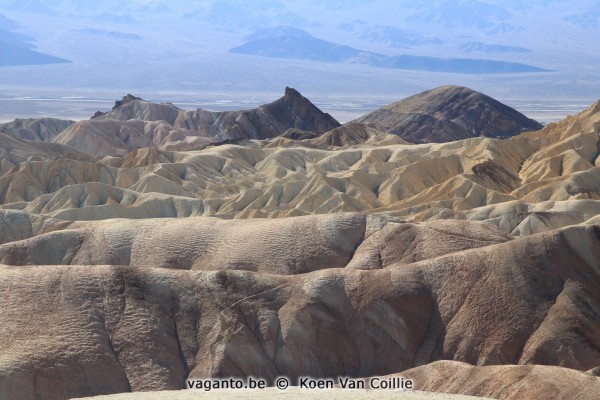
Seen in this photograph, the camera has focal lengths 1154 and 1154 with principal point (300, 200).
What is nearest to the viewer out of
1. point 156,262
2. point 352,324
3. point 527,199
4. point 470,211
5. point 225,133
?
point 352,324

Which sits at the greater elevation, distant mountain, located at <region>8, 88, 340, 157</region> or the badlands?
the badlands

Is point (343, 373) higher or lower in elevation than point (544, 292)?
lower

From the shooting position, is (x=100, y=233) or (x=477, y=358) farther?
(x=100, y=233)

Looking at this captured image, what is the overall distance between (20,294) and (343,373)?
51.2 feet

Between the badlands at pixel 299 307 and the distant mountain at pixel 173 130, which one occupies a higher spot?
the badlands at pixel 299 307

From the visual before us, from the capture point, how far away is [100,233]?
68938mm

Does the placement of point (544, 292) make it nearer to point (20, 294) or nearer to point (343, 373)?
point (343, 373)

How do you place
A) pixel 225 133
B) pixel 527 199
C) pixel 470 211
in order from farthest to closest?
pixel 225 133 < pixel 527 199 < pixel 470 211

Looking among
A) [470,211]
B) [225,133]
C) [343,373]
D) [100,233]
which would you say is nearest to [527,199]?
[470,211]

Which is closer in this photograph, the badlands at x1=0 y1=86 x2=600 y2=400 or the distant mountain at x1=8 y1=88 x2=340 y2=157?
the badlands at x1=0 y1=86 x2=600 y2=400

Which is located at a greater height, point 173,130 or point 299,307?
point 299,307

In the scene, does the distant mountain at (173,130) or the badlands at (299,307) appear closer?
the badlands at (299,307)

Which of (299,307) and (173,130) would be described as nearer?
(299,307)

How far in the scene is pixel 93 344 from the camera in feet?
170
